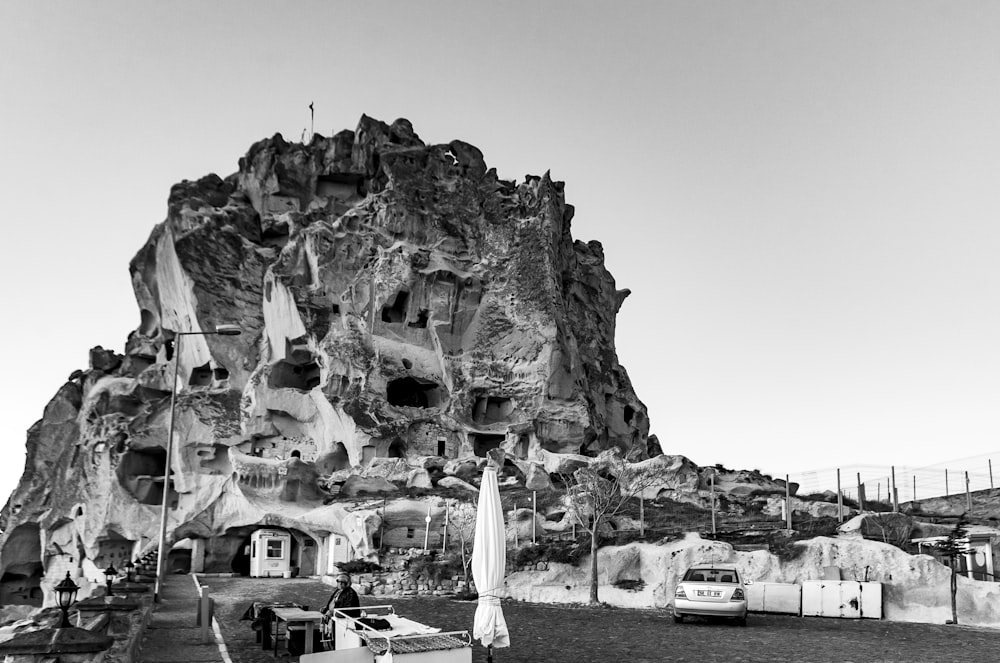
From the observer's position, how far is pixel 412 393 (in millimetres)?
68125

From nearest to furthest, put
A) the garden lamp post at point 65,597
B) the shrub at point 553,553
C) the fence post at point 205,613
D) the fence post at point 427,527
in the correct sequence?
the garden lamp post at point 65,597, the fence post at point 205,613, the shrub at point 553,553, the fence post at point 427,527

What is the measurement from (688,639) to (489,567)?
481cm

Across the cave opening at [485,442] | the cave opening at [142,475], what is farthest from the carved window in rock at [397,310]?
the cave opening at [142,475]

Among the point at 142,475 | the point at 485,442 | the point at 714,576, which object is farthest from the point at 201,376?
the point at 714,576

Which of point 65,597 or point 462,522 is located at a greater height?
point 462,522

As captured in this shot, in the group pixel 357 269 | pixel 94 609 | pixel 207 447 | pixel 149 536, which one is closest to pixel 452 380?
pixel 357 269

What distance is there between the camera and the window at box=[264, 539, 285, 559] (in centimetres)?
4209

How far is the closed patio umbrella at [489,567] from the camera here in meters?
12.7

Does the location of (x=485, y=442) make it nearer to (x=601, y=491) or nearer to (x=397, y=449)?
(x=397, y=449)

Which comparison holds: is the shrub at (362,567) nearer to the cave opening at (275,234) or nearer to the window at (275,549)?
the window at (275,549)

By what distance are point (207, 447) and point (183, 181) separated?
26265mm

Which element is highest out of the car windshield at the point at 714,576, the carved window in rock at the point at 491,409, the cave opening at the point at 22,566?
the carved window in rock at the point at 491,409

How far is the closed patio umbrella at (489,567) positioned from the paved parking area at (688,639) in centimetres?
57

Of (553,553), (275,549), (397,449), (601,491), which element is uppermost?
(397,449)
